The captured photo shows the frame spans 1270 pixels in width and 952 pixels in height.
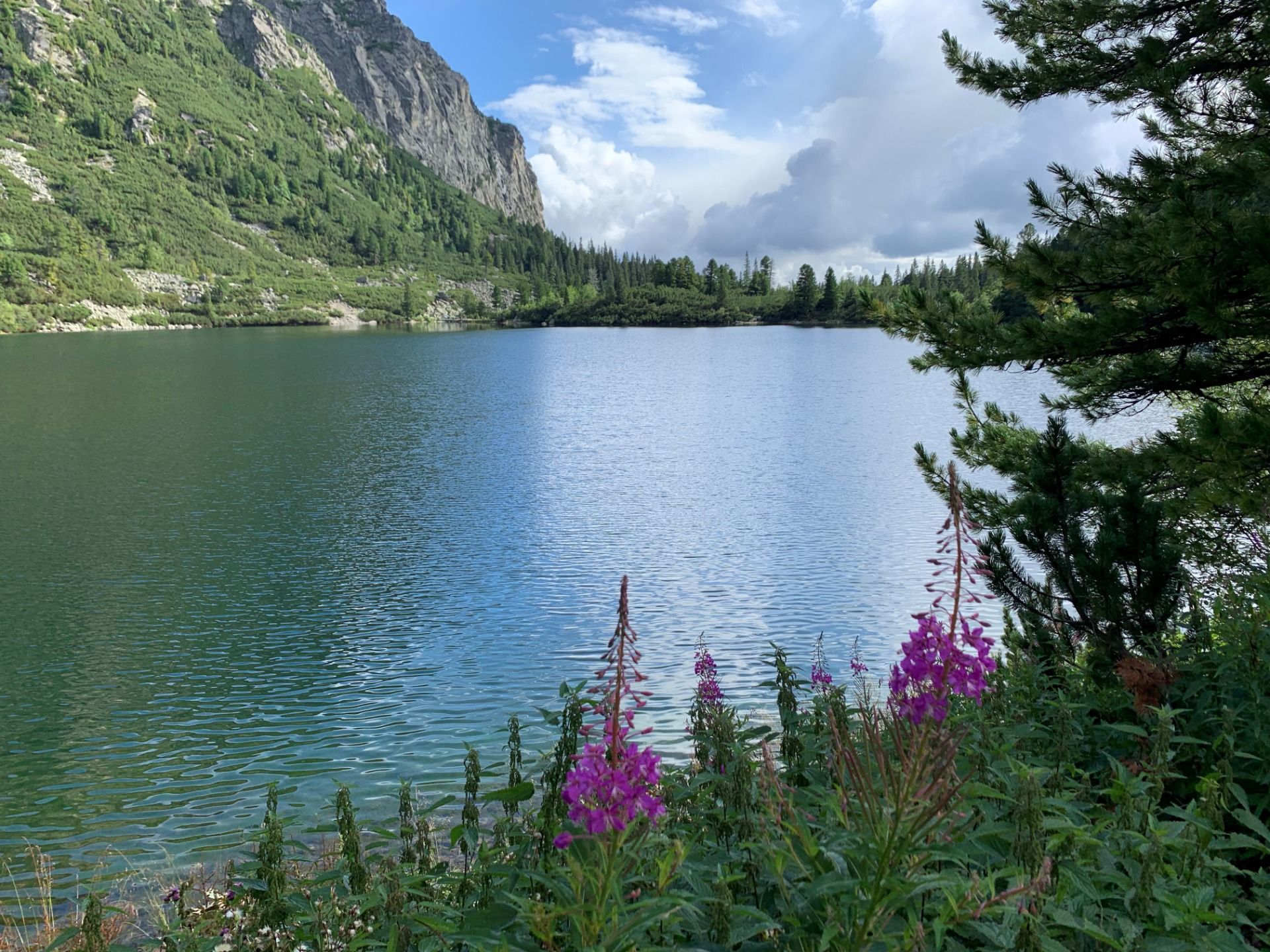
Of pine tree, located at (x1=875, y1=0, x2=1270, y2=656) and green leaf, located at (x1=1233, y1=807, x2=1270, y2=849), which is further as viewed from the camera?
pine tree, located at (x1=875, y1=0, x2=1270, y2=656)

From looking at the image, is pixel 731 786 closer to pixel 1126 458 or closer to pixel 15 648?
pixel 1126 458

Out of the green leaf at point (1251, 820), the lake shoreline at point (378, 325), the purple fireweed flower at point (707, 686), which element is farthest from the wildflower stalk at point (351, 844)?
the lake shoreline at point (378, 325)

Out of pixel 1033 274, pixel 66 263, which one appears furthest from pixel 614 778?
pixel 66 263

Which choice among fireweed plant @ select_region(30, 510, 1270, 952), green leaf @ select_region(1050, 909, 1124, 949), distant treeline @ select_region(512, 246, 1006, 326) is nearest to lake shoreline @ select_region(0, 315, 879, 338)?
distant treeline @ select_region(512, 246, 1006, 326)

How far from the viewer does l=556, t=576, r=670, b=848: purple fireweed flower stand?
2.20 meters

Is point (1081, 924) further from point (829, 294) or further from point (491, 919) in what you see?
point (829, 294)

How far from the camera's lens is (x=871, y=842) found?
2.29m

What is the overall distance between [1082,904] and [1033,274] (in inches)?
257

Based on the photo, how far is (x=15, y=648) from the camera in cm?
1262

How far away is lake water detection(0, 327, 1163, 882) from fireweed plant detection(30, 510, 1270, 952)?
5223mm

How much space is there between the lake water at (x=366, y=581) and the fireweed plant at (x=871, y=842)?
5223mm

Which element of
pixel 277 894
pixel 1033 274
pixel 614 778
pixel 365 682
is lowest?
pixel 365 682

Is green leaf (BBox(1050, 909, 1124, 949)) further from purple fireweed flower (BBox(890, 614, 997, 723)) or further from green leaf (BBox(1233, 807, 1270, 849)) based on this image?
green leaf (BBox(1233, 807, 1270, 849))

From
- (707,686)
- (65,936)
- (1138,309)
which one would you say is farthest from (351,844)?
(1138,309)
